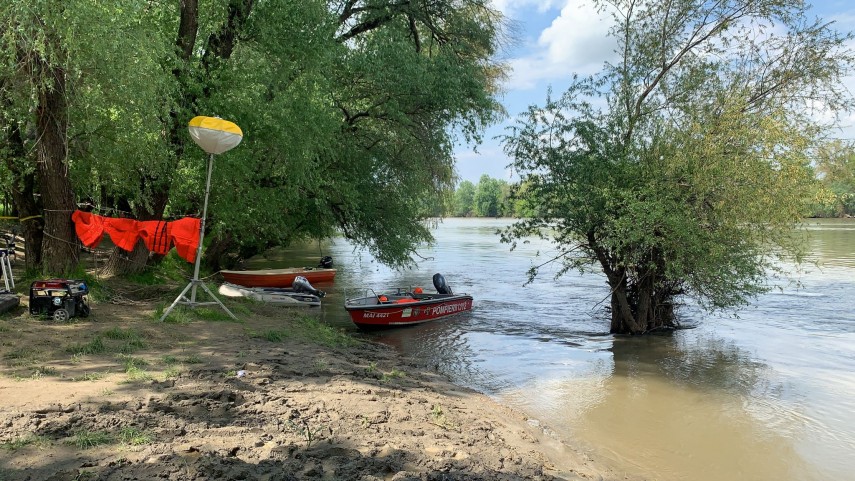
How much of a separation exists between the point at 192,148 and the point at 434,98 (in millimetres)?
6203

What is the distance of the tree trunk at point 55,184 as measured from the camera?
9383mm

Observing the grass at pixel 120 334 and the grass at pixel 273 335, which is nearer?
the grass at pixel 120 334

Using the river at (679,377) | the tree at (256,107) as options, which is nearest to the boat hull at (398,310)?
the river at (679,377)

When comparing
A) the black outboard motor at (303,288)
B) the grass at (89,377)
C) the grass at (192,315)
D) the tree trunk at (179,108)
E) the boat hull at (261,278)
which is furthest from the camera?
the boat hull at (261,278)

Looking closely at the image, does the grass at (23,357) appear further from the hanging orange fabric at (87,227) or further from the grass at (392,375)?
the grass at (392,375)

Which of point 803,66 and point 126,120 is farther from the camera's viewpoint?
point 803,66

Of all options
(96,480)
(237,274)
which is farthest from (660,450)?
(237,274)

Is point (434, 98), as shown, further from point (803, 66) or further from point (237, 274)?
point (237, 274)

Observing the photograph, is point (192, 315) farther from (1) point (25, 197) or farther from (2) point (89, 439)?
(2) point (89, 439)

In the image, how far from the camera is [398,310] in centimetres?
1445

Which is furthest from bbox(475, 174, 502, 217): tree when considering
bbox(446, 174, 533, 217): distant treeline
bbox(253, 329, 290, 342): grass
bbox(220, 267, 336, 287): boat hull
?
bbox(253, 329, 290, 342): grass

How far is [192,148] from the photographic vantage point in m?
11.4

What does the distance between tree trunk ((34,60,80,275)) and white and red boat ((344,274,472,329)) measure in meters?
6.03

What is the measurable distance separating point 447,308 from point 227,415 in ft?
36.4
